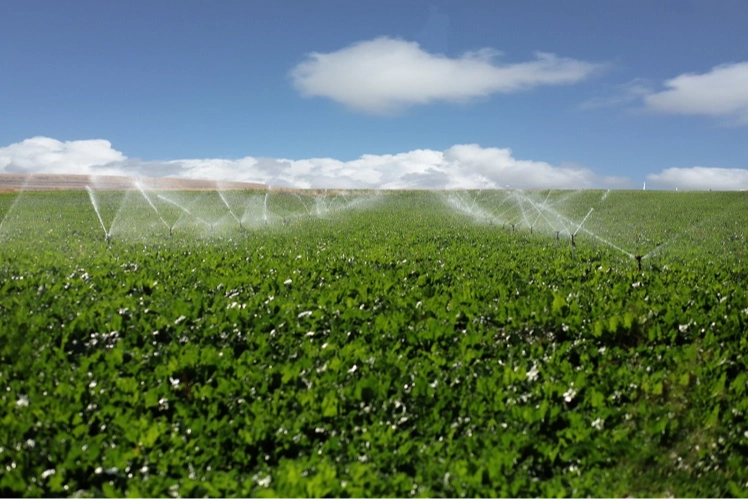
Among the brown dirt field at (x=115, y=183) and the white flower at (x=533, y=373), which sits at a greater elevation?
the brown dirt field at (x=115, y=183)

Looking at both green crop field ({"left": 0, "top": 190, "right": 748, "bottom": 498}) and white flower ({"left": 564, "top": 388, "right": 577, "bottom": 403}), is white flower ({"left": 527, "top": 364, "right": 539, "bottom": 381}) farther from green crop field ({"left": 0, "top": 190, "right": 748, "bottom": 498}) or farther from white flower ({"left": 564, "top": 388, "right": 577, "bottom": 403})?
white flower ({"left": 564, "top": 388, "right": 577, "bottom": 403})

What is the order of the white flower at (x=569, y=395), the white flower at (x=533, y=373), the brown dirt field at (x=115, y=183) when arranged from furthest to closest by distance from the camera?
the brown dirt field at (x=115, y=183) → the white flower at (x=533, y=373) → the white flower at (x=569, y=395)

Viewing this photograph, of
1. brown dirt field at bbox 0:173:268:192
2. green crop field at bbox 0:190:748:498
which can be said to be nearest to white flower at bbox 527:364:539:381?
green crop field at bbox 0:190:748:498

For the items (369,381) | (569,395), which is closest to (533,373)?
(569,395)

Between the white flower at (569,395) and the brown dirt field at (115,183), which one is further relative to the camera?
the brown dirt field at (115,183)

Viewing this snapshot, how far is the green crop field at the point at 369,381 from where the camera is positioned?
14.0 feet

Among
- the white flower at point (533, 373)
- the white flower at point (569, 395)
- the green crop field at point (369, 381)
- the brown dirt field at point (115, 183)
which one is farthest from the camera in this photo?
the brown dirt field at point (115, 183)

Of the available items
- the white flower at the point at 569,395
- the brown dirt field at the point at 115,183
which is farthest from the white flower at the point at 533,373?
the brown dirt field at the point at 115,183

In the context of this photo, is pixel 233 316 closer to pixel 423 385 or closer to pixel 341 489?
pixel 423 385

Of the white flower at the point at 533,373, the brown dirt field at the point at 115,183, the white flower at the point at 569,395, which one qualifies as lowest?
the white flower at the point at 569,395

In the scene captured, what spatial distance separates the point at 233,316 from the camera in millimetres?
7262

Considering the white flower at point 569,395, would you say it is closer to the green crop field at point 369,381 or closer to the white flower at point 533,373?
the green crop field at point 369,381

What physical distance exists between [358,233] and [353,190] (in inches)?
1892

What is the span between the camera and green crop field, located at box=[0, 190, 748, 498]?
4.28 m
